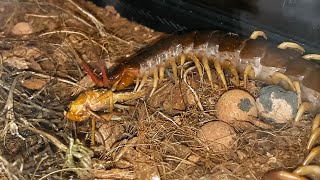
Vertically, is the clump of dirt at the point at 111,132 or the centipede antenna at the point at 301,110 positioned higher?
the centipede antenna at the point at 301,110

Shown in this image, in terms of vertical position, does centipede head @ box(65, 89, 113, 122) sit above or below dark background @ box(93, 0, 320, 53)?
below

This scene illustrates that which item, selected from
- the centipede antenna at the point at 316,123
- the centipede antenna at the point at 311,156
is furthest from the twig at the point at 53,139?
the centipede antenna at the point at 316,123

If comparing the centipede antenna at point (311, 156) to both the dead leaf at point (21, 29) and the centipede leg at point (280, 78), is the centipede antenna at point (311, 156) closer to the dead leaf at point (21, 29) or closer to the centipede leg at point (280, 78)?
the centipede leg at point (280, 78)

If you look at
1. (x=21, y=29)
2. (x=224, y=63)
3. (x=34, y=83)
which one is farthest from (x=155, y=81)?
(x=21, y=29)

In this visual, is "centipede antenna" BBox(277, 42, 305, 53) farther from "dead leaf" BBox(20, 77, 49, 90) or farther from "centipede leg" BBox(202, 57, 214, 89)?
"dead leaf" BBox(20, 77, 49, 90)

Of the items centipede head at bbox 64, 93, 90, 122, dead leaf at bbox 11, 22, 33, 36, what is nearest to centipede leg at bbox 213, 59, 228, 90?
centipede head at bbox 64, 93, 90, 122

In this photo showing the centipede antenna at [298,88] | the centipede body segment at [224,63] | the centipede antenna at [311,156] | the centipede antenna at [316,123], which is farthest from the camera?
the centipede body segment at [224,63]

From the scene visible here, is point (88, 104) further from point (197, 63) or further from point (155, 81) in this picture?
point (197, 63)
